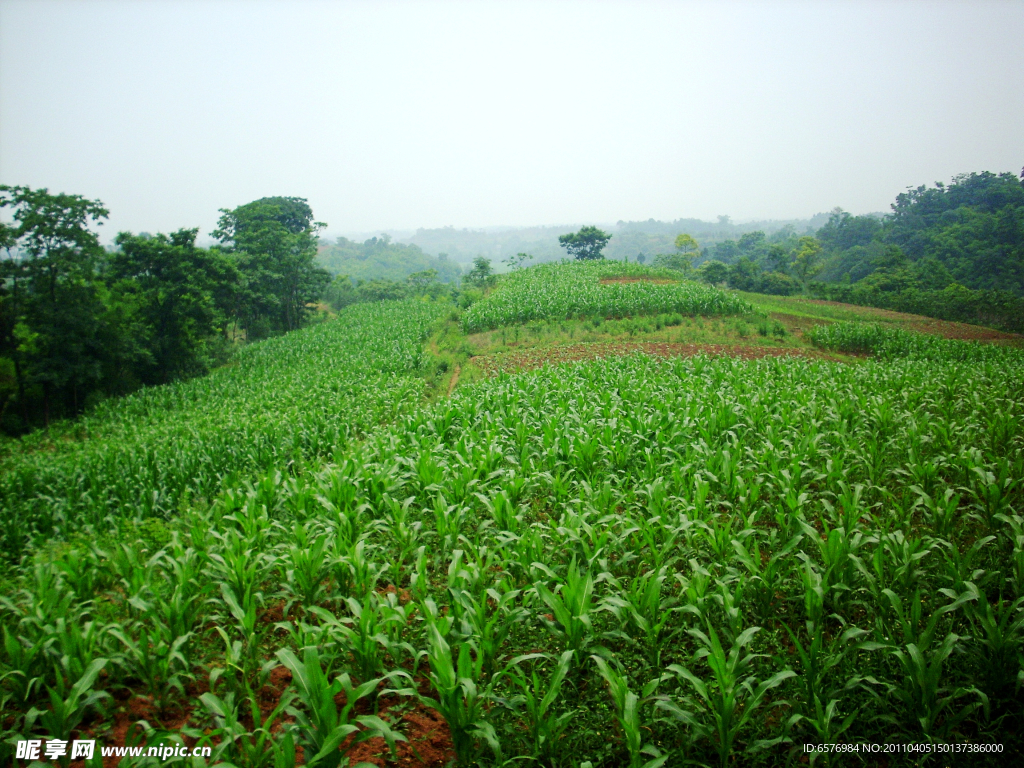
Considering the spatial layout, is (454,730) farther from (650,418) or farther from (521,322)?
(521,322)

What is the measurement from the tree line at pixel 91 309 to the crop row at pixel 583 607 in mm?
13725

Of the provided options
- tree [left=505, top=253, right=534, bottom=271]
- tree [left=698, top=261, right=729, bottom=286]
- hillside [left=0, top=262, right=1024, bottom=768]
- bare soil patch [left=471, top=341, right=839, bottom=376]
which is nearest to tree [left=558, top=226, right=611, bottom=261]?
tree [left=505, top=253, right=534, bottom=271]

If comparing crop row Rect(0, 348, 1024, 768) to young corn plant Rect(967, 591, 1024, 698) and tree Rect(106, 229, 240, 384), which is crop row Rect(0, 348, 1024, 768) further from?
tree Rect(106, 229, 240, 384)

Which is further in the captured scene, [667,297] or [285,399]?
[667,297]

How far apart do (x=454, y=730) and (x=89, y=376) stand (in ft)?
60.1

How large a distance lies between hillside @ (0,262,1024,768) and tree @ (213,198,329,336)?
22.4 meters

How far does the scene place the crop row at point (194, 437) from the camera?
283 inches

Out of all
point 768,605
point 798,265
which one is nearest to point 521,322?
point 768,605

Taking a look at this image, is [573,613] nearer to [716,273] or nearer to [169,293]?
[169,293]

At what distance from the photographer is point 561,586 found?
10.5 ft

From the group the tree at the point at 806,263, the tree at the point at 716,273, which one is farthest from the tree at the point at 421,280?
the tree at the point at 806,263

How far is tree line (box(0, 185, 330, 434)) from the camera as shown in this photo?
13.8m

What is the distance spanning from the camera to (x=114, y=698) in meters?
2.90

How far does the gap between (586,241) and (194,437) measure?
5017cm
